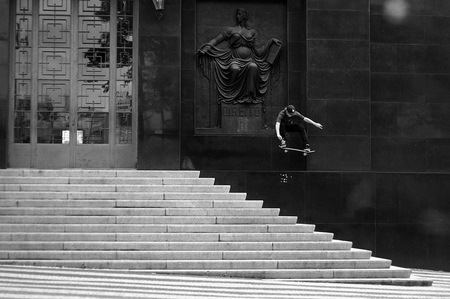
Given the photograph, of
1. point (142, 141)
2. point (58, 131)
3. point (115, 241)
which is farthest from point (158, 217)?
point (58, 131)

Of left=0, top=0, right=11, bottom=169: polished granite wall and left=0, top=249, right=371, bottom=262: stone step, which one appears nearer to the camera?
left=0, top=249, right=371, bottom=262: stone step

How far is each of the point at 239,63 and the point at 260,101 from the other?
1216mm

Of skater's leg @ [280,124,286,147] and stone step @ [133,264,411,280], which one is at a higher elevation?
skater's leg @ [280,124,286,147]

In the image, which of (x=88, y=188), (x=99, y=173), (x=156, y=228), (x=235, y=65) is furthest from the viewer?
(x=235, y=65)

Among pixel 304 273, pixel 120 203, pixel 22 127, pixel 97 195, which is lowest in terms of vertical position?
pixel 304 273

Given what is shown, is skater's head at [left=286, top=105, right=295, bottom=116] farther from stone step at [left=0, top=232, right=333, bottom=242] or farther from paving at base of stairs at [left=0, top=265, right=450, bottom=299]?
paving at base of stairs at [left=0, top=265, right=450, bottom=299]

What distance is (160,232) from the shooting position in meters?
16.0

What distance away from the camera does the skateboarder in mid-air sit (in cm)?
1903

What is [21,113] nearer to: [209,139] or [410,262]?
[209,139]

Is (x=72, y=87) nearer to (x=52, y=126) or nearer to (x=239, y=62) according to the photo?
(x=52, y=126)

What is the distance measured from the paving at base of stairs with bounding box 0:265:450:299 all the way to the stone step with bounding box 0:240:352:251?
83 cm

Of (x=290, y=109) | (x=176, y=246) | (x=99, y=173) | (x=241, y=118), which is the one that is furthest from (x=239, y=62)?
(x=176, y=246)

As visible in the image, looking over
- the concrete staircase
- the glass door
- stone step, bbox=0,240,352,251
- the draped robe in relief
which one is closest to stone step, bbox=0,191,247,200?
the concrete staircase

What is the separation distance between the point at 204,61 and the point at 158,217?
228 inches
